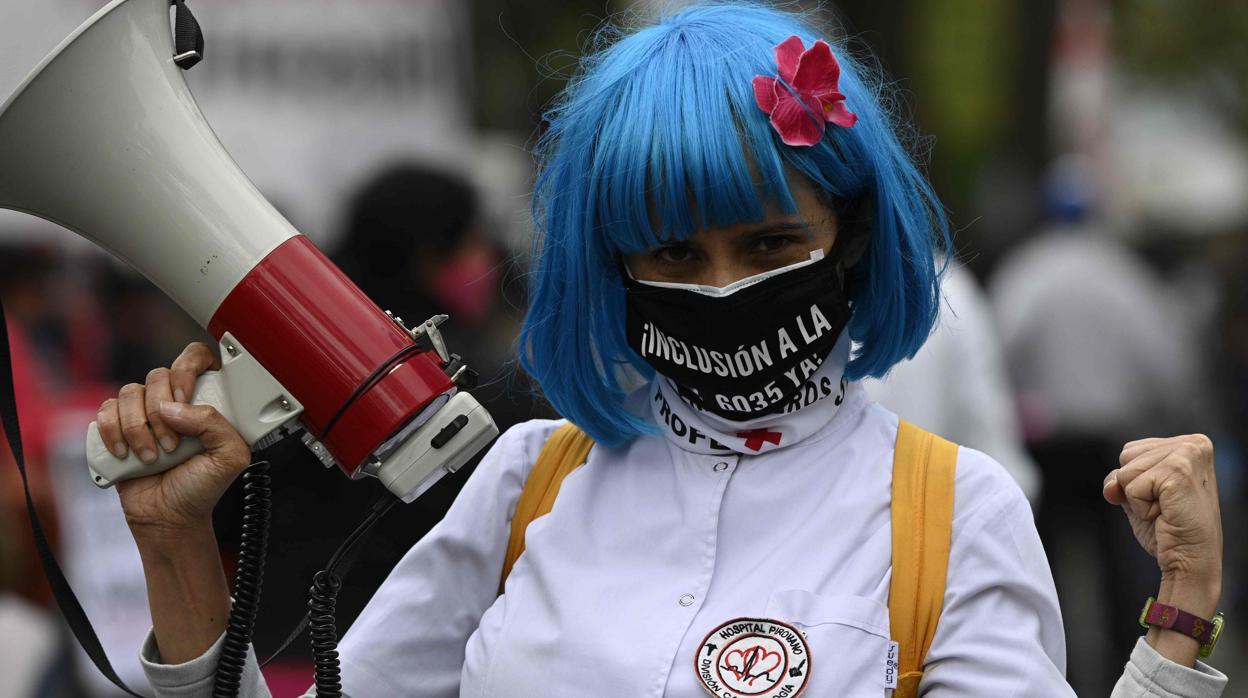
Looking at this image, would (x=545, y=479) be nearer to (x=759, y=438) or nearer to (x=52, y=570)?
(x=759, y=438)

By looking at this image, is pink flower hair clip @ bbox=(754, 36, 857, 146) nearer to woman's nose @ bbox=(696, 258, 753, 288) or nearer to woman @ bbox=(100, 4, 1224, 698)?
woman @ bbox=(100, 4, 1224, 698)

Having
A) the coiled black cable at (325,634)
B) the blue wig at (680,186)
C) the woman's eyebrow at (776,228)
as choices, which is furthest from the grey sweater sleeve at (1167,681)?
the coiled black cable at (325,634)

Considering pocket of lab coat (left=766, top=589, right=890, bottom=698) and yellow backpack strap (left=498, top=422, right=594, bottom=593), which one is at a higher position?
yellow backpack strap (left=498, top=422, right=594, bottom=593)

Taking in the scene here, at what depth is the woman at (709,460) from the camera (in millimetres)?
2223

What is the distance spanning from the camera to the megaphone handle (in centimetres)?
231

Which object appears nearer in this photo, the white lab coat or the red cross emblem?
the white lab coat

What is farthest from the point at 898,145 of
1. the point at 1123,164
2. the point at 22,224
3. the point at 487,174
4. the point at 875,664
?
the point at 1123,164

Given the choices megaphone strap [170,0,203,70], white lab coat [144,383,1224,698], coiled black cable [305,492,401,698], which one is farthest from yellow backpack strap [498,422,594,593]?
megaphone strap [170,0,203,70]

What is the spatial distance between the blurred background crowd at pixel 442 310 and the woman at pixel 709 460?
0.35 m

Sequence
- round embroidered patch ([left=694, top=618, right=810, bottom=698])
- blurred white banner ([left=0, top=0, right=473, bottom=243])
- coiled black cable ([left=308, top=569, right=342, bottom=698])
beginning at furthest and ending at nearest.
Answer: blurred white banner ([left=0, top=0, right=473, bottom=243]), coiled black cable ([left=308, top=569, right=342, bottom=698]), round embroidered patch ([left=694, top=618, right=810, bottom=698])

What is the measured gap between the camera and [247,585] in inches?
95.3

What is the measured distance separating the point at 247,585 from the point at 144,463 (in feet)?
0.78

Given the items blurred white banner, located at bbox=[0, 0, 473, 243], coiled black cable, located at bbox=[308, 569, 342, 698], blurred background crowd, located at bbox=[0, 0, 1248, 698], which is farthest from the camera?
blurred white banner, located at bbox=[0, 0, 473, 243]

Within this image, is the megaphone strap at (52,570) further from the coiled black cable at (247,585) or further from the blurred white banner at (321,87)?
the blurred white banner at (321,87)
